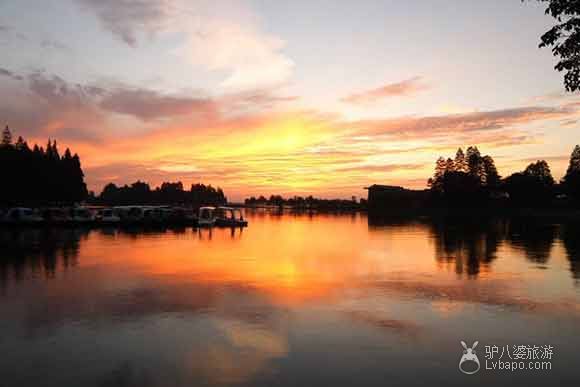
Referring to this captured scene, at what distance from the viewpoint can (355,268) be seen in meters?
27.8

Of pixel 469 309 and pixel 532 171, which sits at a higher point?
pixel 532 171

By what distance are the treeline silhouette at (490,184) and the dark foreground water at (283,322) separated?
120582 mm

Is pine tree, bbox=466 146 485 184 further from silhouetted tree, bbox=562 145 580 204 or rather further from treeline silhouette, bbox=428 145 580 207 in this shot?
silhouetted tree, bbox=562 145 580 204

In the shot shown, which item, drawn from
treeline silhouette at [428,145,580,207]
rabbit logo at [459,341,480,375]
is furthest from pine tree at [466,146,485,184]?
rabbit logo at [459,341,480,375]

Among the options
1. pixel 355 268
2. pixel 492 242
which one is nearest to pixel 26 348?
pixel 355 268

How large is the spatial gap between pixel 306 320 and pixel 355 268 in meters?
13.0

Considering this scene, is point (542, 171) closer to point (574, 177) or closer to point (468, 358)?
point (574, 177)

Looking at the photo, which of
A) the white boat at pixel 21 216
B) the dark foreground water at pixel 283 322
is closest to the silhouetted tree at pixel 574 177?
the dark foreground water at pixel 283 322

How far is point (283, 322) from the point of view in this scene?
15070 mm

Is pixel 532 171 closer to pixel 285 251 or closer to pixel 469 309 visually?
pixel 285 251

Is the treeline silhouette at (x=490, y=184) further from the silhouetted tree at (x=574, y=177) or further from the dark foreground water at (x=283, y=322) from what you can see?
the dark foreground water at (x=283, y=322)

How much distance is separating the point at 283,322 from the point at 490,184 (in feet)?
498

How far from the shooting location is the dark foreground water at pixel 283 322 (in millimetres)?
10711

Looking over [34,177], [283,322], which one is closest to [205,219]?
[34,177]
